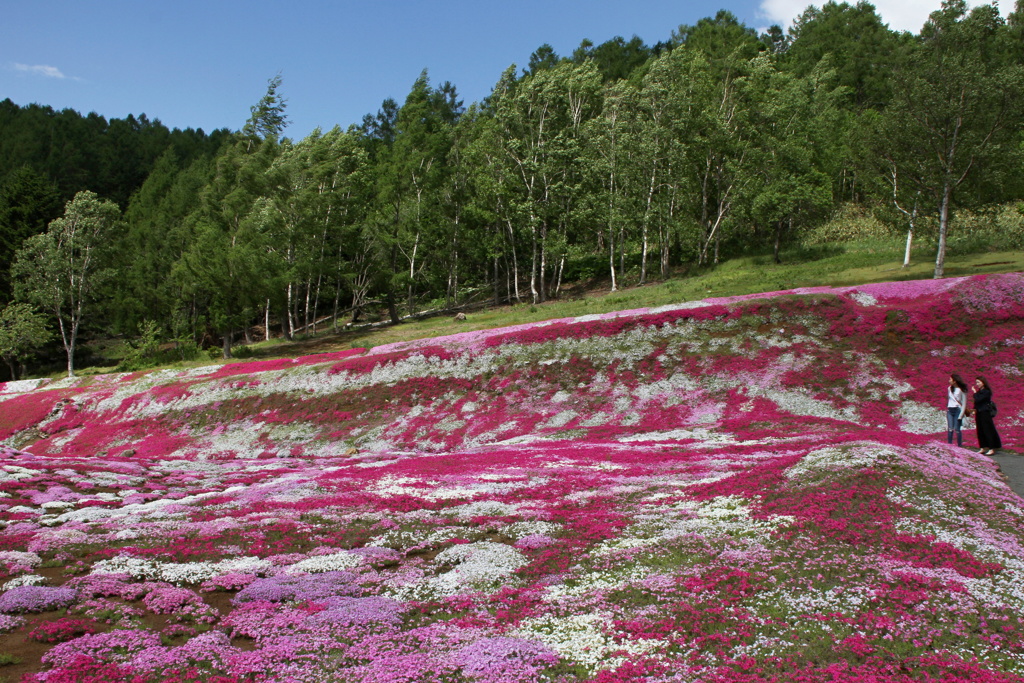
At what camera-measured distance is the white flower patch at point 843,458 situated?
17.6m

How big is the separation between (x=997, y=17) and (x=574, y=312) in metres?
44.1

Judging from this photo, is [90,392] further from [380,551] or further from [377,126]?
[377,126]

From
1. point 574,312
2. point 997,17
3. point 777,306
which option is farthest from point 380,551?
point 997,17

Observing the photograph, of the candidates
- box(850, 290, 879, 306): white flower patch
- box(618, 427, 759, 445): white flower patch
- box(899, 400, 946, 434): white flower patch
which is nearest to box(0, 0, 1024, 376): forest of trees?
box(850, 290, 879, 306): white flower patch

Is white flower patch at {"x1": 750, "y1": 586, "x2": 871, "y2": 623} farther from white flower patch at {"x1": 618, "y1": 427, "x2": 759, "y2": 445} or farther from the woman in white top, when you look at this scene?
the woman in white top

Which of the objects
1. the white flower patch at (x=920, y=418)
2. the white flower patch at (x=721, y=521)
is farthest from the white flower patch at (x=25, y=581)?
the white flower patch at (x=920, y=418)

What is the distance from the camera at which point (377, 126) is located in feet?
441

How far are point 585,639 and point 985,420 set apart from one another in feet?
64.5

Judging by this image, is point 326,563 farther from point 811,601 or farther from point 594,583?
Answer: point 811,601

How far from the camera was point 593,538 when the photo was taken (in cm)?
1527

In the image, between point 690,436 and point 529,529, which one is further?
point 690,436

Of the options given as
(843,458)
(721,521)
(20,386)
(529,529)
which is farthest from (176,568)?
(20,386)

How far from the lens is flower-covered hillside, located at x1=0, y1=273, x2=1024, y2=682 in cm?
1007

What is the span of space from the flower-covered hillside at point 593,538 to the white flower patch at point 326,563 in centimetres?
13
